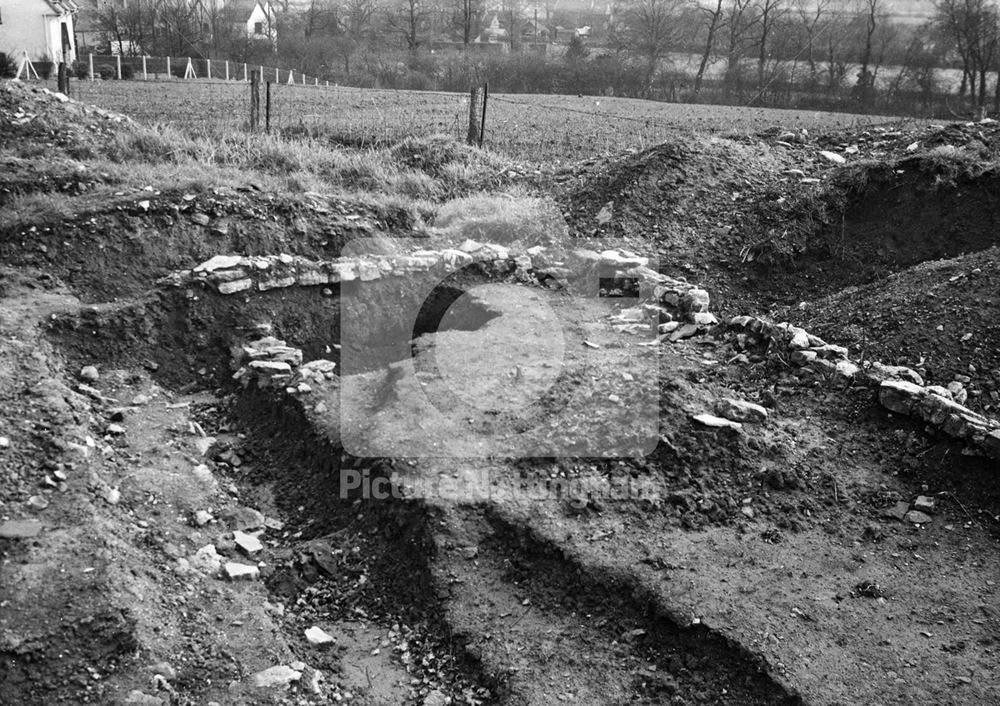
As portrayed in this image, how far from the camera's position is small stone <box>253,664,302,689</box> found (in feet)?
14.2

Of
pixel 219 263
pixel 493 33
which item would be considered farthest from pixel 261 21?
pixel 219 263

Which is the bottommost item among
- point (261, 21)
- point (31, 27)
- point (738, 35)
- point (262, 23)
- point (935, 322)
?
point (935, 322)

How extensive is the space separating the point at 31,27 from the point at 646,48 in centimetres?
2263

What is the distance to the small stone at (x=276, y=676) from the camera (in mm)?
4324

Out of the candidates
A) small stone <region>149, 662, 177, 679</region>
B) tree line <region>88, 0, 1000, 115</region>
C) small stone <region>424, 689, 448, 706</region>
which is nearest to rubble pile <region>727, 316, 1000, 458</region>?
small stone <region>424, 689, 448, 706</region>

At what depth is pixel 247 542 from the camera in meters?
5.40

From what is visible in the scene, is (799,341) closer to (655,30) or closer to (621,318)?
(621,318)

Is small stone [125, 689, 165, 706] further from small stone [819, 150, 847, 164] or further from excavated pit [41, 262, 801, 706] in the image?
small stone [819, 150, 847, 164]

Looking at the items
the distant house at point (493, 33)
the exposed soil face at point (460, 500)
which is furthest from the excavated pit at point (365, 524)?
the distant house at point (493, 33)

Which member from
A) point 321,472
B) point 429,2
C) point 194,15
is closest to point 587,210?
point 321,472

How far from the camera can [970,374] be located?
262 inches

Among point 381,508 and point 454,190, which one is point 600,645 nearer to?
point 381,508

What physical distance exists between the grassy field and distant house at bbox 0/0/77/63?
26.3 ft

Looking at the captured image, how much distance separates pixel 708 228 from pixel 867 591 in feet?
20.6
